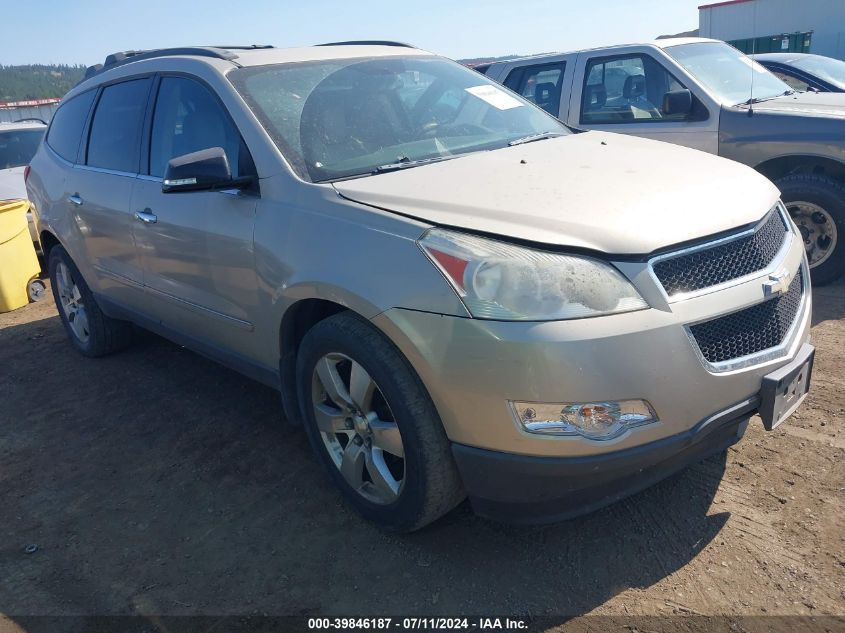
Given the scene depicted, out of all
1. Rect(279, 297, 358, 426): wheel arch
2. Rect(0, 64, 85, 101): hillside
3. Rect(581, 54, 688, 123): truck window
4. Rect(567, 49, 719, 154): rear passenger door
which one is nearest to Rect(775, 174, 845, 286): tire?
Rect(567, 49, 719, 154): rear passenger door

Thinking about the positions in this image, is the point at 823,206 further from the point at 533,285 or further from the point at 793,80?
the point at 533,285

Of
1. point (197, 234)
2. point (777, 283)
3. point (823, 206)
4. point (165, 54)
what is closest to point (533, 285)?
point (777, 283)

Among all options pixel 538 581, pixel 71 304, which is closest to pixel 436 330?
pixel 538 581

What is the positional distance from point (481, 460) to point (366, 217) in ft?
3.12

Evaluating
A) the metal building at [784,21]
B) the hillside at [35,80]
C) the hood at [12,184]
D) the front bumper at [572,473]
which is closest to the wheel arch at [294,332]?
the front bumper at [572,473]

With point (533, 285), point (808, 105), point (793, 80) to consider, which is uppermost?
point (533, 285)

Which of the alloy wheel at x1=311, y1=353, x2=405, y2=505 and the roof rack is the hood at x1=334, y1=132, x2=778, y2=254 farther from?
the roof rack

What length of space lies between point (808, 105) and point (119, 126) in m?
4.98

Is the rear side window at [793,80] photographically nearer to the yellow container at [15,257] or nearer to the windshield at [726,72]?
the windshield at [726,72]

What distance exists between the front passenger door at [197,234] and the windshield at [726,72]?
4.16 m

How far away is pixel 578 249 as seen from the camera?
7.42 feet

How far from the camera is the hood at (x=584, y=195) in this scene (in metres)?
2.32

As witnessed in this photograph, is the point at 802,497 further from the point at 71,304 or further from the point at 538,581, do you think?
the point at 71,304

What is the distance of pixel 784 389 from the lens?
244 centimetres
